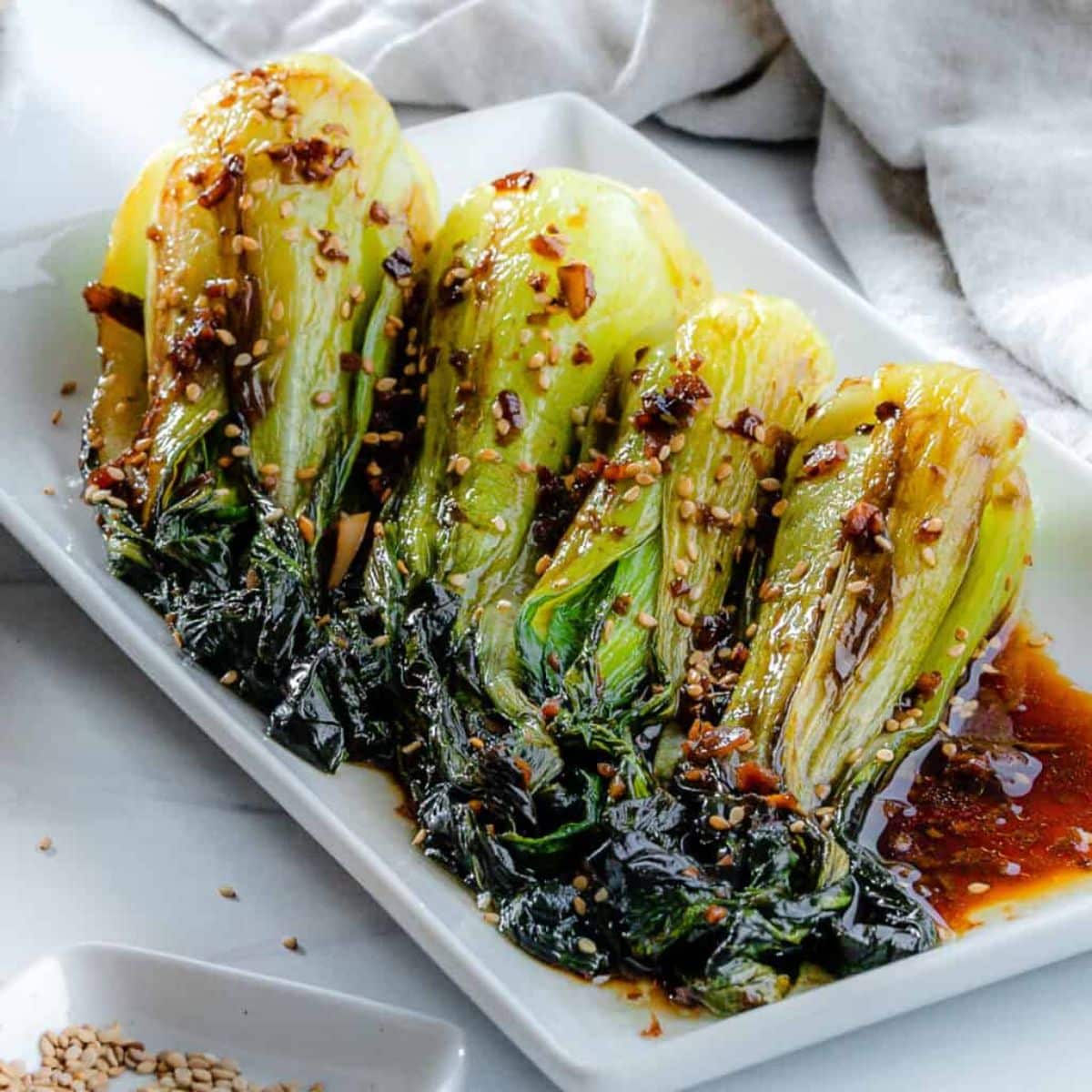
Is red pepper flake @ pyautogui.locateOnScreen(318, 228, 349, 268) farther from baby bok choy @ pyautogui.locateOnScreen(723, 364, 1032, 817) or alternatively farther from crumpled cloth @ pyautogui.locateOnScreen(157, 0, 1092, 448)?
crumpled cloth @ pyautogui.locateOnScreen(157, 0, 1092, 448)

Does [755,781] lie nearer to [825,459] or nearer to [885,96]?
[825,459]

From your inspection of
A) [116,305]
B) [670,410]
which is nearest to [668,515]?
[670,410]

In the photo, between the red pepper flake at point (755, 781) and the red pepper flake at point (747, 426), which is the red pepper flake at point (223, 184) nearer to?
the red pepper flake at point (747, 426)

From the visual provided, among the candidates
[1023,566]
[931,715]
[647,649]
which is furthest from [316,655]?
[1023,566]

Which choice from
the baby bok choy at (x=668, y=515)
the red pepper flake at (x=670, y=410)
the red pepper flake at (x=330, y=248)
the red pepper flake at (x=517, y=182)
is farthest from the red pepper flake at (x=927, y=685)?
the red pepper flake at (x=330, y=248)

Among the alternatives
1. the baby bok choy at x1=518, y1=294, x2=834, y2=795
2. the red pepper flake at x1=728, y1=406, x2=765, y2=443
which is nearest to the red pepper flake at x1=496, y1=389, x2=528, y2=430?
the baby bok choy at x1=518, y1=294, x2=834, y2=795

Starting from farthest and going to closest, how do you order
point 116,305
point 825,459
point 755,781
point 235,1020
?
1. point 116,305
2. point 825,459
3. point 755,781
4. point 235,1020
